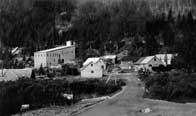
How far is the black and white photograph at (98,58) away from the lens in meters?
21.7

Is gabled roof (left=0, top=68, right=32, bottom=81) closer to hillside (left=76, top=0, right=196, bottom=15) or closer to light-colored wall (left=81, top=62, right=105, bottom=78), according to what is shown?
light-colored wall (left=81, top=62, right=105, bottom=78)

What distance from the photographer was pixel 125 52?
69812 mm

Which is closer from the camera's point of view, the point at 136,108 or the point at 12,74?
the point at 136,108

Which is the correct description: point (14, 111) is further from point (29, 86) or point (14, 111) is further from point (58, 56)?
point (58, 56)

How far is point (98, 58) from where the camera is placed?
2218 inches

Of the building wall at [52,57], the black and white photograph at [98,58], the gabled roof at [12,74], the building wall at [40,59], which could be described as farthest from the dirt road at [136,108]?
the building wall at [40,59]

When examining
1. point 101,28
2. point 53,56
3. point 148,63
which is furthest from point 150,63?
point 101,28

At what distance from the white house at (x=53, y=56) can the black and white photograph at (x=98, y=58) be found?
0.26m

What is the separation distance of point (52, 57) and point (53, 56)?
15.7 inches

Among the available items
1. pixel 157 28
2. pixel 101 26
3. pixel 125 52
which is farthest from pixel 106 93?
pixel 101 26

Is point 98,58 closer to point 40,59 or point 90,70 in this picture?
point 90,70

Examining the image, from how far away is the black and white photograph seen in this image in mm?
21703

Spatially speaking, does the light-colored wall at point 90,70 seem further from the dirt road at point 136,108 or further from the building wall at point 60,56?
the building wall at point 60,56

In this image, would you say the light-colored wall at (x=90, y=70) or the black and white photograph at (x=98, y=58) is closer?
the black and white photograph at (x=98, y=58)
